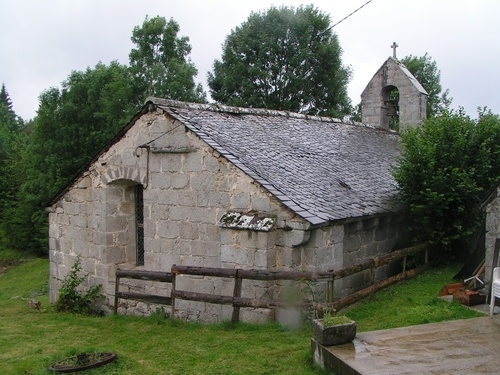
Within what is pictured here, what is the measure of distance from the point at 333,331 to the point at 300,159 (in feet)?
17.9

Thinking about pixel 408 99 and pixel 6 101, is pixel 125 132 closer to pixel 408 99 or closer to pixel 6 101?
pixel 408 99

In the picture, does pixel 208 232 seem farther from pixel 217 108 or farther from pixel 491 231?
pixel 491 231

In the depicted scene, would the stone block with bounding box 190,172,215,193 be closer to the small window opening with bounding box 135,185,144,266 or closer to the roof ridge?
the roof ridge

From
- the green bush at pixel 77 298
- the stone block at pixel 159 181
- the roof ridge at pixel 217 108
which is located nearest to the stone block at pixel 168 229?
the stone block at pixel 159 181

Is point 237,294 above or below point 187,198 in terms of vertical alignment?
below

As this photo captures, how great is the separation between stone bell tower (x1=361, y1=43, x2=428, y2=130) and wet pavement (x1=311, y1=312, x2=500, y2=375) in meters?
11.4

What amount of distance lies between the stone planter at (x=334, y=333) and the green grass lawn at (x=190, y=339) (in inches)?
13.1

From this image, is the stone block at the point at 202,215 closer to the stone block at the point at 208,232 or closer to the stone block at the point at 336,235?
the stone block at the point at 208,232

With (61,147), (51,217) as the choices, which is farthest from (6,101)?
(51,217)

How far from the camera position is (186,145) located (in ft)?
31.7

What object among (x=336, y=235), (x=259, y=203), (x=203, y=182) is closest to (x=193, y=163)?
(x=203, y=182)

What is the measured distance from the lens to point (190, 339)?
7574 millimetres

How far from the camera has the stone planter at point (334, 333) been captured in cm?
576

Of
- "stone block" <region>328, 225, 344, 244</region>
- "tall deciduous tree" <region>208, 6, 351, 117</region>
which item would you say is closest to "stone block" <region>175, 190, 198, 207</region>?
"stone block" <region>328, 225, 344, 244</region>
